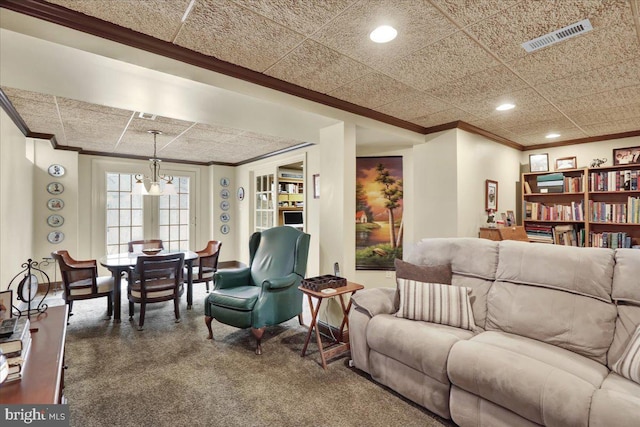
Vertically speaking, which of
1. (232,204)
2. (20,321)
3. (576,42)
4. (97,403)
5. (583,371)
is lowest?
(97,403)

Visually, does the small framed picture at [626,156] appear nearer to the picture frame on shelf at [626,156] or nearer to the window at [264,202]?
the picture frame on shelf at [626,156]

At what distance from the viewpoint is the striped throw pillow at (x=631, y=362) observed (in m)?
1.56

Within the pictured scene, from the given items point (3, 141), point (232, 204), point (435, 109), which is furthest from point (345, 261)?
point (232, 204)

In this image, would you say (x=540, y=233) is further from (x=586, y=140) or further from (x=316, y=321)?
(x=316, y=321)

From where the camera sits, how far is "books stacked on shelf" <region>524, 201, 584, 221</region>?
4363 mm

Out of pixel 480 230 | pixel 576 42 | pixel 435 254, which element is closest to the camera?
pixel 576 42

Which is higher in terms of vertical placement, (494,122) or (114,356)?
(494,122)

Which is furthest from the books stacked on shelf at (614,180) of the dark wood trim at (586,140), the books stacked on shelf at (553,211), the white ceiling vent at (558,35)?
the white ceiling vent at (558,35)

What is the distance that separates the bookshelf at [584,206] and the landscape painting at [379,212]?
6.67 feet

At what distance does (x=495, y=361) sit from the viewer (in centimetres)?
172

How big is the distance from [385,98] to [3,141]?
3722mm

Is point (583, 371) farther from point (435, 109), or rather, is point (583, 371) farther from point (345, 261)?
point (435, 109)

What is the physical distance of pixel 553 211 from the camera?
457 centimetres

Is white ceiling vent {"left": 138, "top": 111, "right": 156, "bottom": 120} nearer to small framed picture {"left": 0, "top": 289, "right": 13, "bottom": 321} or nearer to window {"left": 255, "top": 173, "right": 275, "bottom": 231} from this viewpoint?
small framed picture {"left": 0, "top": 289, "right": 13, "bottom": 321}
